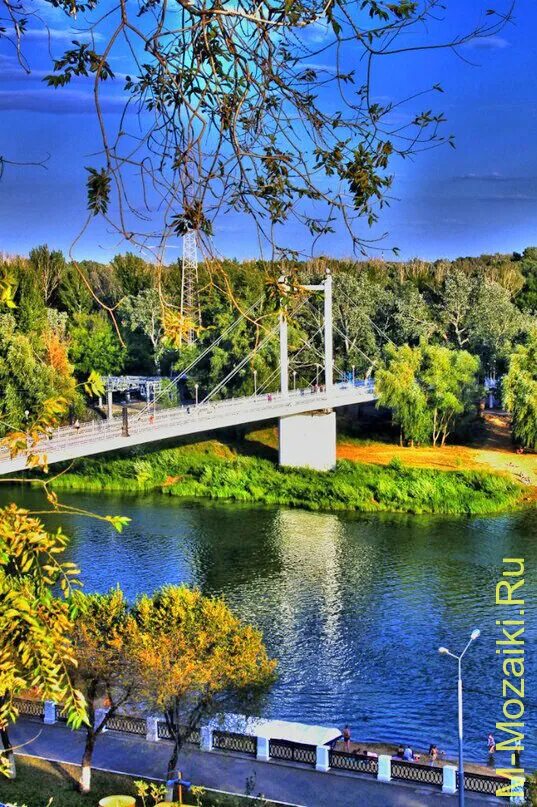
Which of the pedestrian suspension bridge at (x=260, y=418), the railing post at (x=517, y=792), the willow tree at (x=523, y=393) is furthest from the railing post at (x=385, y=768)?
the willow tree at (x=523, y=393)

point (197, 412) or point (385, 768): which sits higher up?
point (197, 412)

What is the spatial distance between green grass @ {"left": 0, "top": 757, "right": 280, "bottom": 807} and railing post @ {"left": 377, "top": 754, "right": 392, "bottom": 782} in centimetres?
113

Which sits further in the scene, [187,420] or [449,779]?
[187,420]

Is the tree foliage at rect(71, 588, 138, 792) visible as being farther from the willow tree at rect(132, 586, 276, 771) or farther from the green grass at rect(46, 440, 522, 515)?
the green grass at rect(46, 440, 522, 515)

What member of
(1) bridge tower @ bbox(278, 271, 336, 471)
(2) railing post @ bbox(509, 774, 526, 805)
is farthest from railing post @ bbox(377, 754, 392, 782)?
(1) bridge tower @ bbox(278, 271, 336, 471)

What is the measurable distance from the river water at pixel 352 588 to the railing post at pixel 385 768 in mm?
1313

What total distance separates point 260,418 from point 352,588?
33.8ft

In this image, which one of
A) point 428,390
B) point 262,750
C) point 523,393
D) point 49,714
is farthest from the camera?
point 428,390

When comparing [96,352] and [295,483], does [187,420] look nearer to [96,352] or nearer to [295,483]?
[295,483]

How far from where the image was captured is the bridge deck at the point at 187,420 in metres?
21.0

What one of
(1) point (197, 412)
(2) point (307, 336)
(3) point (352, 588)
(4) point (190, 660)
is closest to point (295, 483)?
(1) point (197, 412)

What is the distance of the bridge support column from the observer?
25.9 meters

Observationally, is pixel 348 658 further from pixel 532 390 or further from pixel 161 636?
pixel 532 390

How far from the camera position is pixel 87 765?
359 inches
